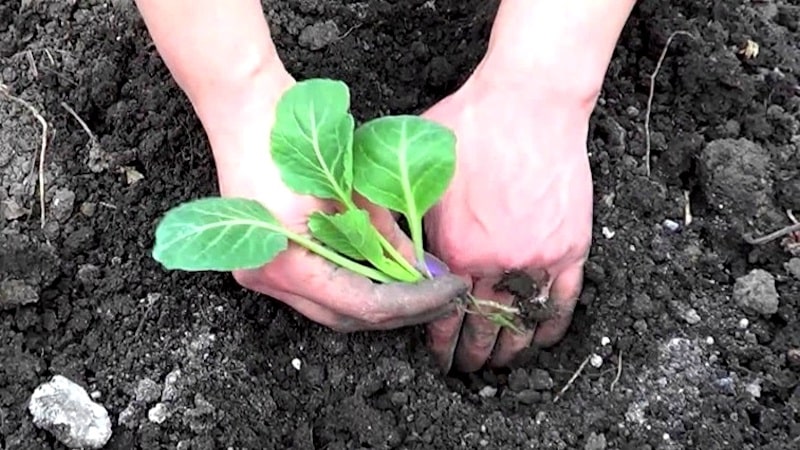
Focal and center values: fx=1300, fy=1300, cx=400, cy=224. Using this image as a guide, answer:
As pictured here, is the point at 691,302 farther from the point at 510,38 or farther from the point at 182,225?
the point at 182,225

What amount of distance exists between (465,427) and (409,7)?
1.93 ft

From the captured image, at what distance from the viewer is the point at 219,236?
4.27 ft

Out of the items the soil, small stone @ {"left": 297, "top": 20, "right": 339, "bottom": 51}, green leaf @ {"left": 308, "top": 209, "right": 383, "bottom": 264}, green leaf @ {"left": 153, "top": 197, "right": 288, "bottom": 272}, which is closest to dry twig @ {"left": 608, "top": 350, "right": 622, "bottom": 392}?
the soil

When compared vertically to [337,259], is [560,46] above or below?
above

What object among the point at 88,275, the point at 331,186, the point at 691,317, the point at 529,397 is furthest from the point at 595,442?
the point at 88,275

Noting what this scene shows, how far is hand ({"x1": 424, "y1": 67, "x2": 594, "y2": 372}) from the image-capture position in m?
1.42

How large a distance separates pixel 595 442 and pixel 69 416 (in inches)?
22.8

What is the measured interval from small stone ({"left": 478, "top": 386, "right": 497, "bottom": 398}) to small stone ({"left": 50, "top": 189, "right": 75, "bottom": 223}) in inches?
21.4

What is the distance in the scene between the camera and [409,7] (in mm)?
1731

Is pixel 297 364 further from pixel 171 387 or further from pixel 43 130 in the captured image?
pixel 43 130

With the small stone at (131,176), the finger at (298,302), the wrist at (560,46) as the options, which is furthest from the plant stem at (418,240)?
the small stone at (131,176)

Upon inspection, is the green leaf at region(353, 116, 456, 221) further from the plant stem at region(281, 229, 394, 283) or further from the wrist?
the wrist

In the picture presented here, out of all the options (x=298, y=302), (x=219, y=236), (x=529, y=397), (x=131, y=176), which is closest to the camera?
(x=219, y=236)

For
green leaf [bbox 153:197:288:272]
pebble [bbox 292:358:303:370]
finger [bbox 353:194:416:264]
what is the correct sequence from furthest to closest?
1. pebble [bbox 292:358:303:370]
2. finger [bbox 353:194:416:264]
3. green leaf [bbox 153:197:288:272]
